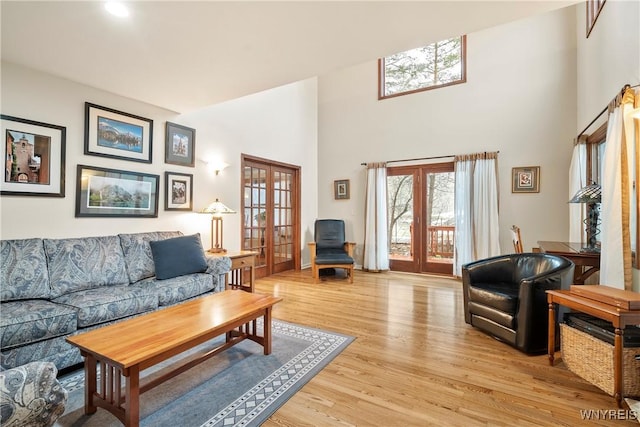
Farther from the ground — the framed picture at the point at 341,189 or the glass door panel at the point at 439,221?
the framed picture at the point at 341,189

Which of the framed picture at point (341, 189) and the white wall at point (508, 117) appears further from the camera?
the framed picture at point (341, 189)

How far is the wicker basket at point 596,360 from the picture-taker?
171cm

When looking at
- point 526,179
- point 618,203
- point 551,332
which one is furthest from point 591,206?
point 551,332

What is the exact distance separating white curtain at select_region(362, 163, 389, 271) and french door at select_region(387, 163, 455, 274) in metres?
0.21

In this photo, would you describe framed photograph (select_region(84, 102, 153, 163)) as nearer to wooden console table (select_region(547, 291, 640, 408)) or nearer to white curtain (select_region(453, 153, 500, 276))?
wooden console table (select_region(547, 291, 640, 408))

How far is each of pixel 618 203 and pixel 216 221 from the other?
4163 mm

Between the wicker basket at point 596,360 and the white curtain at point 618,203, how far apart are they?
0.77 m

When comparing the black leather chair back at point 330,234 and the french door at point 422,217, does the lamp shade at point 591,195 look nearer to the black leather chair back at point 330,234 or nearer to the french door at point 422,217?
the french door at point 422,217

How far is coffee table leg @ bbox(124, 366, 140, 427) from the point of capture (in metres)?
1.45

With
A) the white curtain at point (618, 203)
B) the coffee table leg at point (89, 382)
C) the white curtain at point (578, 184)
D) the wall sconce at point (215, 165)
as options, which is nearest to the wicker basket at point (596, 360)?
the white curtain at point (618, 203)

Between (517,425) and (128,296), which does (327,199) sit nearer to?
(128,296)

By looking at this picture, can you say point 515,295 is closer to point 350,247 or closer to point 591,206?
Answer: point 591,206

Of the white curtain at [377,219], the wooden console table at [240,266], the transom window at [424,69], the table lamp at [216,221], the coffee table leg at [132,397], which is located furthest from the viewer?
the white curtain at [377,219]

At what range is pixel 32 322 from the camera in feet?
6.19
